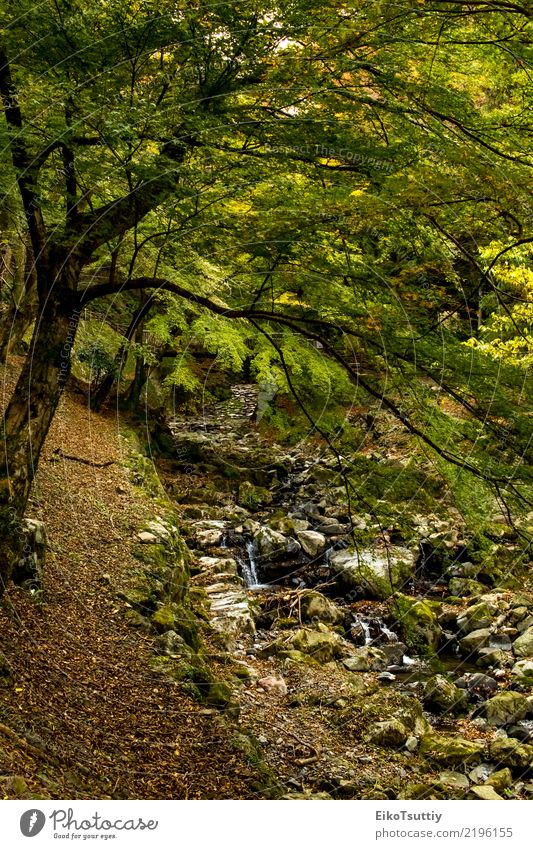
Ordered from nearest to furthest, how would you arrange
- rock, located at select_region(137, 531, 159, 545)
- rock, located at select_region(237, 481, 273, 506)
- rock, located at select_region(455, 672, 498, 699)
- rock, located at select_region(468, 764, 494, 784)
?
1. rock, located at select_region(468, 764, 494, 784)
2. rock, located at select_region(455, 672, 498, 699)
3. rock, located at select_region(137, 531, 159, 545)
4. rock, located at select_region(237, 481, 273, 506)

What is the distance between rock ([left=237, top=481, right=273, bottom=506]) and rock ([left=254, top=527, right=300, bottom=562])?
7.15 feet

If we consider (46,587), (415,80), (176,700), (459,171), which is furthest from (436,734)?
(415,80)

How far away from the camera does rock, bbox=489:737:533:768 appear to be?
7.20m

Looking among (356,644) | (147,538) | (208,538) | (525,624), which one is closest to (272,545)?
(208,538)

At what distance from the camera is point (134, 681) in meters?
6.21

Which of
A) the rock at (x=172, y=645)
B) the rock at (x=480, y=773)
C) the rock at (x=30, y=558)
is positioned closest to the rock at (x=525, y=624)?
the rock at (x=480, y=773)

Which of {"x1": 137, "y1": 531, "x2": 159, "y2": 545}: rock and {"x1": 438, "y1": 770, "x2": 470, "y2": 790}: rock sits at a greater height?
{"x1": 137, "y1": 531, "x2": 159, "y2": 545}: rock

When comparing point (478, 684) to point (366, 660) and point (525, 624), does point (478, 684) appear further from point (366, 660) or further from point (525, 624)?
point (525, 624)

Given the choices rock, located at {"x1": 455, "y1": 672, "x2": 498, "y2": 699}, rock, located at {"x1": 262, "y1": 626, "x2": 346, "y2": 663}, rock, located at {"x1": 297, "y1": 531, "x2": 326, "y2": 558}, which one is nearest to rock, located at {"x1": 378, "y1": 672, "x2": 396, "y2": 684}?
rock, located at {"x1": 262, "y1": 626, "x2": 346, "y2": 663}

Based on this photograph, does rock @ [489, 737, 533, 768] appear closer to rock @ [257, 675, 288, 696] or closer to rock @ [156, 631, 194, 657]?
rock @ [257, 675, 288, 696]

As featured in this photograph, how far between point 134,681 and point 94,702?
0.73 m

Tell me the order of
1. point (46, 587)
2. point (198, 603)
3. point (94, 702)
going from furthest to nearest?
1. point (198, 603)
2. point (46, 587)
3. point (94, 702)

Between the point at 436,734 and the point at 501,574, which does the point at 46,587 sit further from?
the point at 501,574

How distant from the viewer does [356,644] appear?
1010 centimetres
